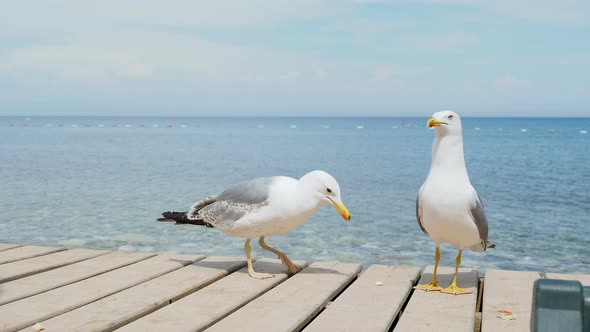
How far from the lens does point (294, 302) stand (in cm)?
367

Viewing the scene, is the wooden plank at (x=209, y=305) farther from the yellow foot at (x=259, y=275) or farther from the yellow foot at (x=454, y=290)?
the yellow foot at (x=454, y=290)

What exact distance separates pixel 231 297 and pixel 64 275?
1.27 meters

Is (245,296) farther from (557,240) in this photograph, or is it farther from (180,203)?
(180,203)

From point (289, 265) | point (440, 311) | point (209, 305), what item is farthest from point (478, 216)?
point (209, 305)

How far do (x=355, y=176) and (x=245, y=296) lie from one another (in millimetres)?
17948

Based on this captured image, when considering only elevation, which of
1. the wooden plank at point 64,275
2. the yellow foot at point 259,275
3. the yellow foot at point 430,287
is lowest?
the wooden plank at point 64,275

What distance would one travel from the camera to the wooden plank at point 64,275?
3.85 m

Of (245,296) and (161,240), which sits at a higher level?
(245,296)

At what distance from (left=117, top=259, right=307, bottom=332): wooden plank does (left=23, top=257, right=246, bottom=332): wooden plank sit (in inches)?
2.5

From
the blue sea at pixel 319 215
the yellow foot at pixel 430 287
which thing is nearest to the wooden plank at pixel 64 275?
the yellow foot at pixel 430 287

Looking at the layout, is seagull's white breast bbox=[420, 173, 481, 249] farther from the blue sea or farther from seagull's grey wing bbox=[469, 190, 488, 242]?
the blue sea

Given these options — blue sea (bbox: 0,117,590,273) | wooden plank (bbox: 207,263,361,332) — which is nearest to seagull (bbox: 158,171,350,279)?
wooden plank (bbox: 207,263,361,332)

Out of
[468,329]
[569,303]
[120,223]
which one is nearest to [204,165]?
[120,223]

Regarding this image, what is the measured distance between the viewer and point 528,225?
463 inches
